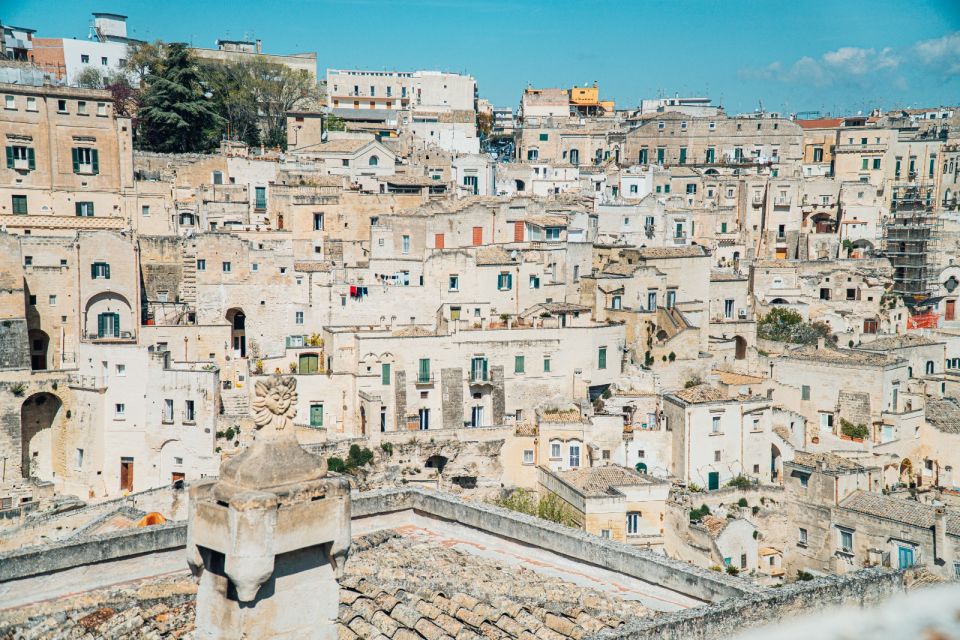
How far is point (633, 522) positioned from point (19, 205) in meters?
26.6

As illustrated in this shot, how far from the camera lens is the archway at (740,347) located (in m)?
45.1

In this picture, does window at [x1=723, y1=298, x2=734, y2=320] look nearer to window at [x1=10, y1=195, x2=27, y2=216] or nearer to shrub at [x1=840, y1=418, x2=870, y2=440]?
shrub at [x1=840, y1=418, x2=870, y2=440]

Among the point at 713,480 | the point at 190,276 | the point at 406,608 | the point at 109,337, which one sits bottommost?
the point at 713,480

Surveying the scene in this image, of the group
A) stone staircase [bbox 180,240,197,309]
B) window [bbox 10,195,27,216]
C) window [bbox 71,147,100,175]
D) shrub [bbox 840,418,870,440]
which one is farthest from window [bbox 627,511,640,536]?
window [bbox 10,195,27,216]

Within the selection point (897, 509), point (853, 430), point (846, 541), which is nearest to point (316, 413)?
point (846, 541)

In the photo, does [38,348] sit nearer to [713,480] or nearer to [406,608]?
[713,480]

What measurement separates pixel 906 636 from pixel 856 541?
3361 cm

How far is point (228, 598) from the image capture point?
7.43m

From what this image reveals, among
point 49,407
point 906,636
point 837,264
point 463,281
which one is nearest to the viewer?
point 906,636

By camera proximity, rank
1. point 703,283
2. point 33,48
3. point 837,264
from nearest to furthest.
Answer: point 703,283 → point 837,264 → point 33,48

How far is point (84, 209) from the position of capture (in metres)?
44.4

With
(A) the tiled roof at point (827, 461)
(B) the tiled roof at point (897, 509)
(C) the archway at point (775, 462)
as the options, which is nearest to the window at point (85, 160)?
(C) the archway at point (775, 462)

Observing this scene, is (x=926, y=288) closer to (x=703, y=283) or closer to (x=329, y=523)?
(x=703, y=283)

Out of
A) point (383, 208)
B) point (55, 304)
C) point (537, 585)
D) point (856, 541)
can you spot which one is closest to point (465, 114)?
point (383, 208)
